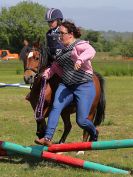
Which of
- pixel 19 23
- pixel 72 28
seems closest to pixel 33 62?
pixel 72 28

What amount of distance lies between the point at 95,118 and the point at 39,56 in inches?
75.3

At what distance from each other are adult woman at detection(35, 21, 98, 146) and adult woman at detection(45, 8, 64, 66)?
49 cm

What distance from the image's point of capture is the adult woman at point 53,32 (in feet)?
27.1

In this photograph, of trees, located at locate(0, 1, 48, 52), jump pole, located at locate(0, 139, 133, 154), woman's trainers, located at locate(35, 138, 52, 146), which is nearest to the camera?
jump pole, located at locate(0, 139, 133, 154)

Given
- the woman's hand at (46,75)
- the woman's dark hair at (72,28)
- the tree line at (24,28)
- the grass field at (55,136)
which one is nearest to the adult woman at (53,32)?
the woman's hand at (46,75)

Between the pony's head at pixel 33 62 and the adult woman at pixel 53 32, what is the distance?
187 mm

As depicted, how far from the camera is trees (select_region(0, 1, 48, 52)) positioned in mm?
111262

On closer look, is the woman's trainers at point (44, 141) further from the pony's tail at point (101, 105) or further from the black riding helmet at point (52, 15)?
the black riding helmet at point (52, 15)

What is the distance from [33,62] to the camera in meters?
8.22

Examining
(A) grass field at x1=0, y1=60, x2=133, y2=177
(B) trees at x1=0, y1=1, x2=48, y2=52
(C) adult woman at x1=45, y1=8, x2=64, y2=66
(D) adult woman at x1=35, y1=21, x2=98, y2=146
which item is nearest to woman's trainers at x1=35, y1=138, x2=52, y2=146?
(D) adult woman at x1=35, y1=21, x2=98, y2=146

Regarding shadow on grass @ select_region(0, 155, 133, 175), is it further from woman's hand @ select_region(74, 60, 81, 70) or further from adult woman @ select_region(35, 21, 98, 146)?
woman's hand @ select_region(74, 60, 81, 70)

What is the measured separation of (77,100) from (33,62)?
1.13 metres

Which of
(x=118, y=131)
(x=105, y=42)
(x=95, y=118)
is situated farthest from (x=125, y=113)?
(x=105, y=42)

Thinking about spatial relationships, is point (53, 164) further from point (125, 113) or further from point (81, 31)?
point (125, 113)
